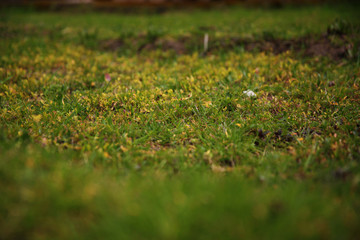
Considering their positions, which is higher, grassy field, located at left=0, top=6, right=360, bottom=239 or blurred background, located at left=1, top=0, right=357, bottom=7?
blurred background, located at left=1, top=0, right=357, bottom=7

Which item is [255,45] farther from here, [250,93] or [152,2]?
[152,2]

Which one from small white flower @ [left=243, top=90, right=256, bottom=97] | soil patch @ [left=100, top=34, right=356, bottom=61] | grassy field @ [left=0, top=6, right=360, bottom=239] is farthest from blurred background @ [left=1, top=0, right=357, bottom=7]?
small white flower @ [left=243, top=90, right=256, bottom=97]

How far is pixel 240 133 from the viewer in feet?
7.64

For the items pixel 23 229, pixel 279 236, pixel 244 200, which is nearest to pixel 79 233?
pixel 23 229

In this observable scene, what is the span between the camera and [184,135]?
2.38 metres

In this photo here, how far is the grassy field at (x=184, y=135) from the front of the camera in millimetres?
1191

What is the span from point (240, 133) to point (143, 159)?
1045 millimetres

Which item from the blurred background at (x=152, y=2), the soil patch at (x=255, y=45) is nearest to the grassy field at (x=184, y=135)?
the soil patch at (x=255, y=45)

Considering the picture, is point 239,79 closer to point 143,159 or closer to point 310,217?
point 143,159

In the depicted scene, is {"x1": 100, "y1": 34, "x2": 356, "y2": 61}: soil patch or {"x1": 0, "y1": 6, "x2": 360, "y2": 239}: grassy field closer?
{"x1": 0, "y1": 6, "x2": 360, "y2": 239}: grassy field

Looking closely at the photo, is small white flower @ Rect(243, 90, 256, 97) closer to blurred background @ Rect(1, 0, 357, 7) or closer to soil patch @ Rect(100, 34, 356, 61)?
soil patch @ Rect(100, 34, 356, 61)

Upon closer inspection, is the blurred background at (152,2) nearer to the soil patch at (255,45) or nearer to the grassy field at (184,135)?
the grassy field at (184,135)

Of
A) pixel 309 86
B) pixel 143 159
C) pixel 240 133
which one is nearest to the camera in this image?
pixel 143 159

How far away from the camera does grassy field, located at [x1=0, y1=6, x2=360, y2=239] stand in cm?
119
